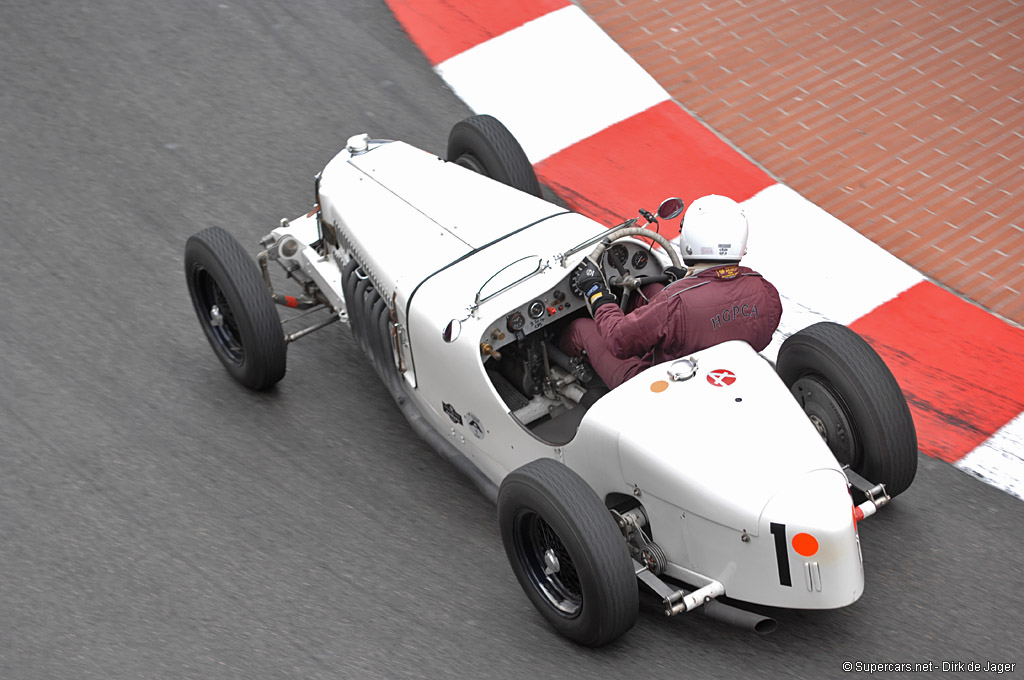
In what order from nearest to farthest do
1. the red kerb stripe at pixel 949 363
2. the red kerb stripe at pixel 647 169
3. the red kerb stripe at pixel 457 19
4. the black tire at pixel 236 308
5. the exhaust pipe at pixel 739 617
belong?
1. the exhaust pipe at pixel 739 617
2. the black tire at pixel 236 308
3. the red kerb stripe at pixel 949 363
4. the red kerb stripe at pixel 647 169
5. the red kerb stripe at pixel 457 19

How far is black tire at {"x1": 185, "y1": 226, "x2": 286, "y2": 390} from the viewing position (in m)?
5.25

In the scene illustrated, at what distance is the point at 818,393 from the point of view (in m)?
4.57

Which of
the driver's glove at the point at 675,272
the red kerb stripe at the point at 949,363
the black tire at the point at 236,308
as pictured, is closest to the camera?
the driver's glove at the point at 675,272

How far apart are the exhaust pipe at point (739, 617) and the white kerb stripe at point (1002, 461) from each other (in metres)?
1.57

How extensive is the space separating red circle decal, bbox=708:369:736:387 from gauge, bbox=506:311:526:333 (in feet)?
2.94

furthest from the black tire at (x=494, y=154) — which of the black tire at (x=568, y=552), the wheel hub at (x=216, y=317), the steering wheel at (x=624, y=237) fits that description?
the black tire at (x=568, y=552)

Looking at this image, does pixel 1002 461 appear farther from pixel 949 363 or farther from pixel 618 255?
pixel 618 255

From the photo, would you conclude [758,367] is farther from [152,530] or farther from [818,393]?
[152,530]

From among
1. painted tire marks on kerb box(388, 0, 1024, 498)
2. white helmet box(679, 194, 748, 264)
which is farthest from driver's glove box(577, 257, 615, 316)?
painted tire marks on kerb box(388, 0, 1024, 498)

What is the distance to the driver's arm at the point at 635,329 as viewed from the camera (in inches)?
171

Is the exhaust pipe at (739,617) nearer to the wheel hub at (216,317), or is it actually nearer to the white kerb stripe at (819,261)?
the white kerb stripe at (819,261)

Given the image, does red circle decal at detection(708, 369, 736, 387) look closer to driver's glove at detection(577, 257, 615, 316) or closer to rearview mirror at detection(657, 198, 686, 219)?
driver's glove at detection(577, 257, 615, 316)

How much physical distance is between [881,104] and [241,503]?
5.05m

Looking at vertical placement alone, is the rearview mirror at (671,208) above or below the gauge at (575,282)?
above
